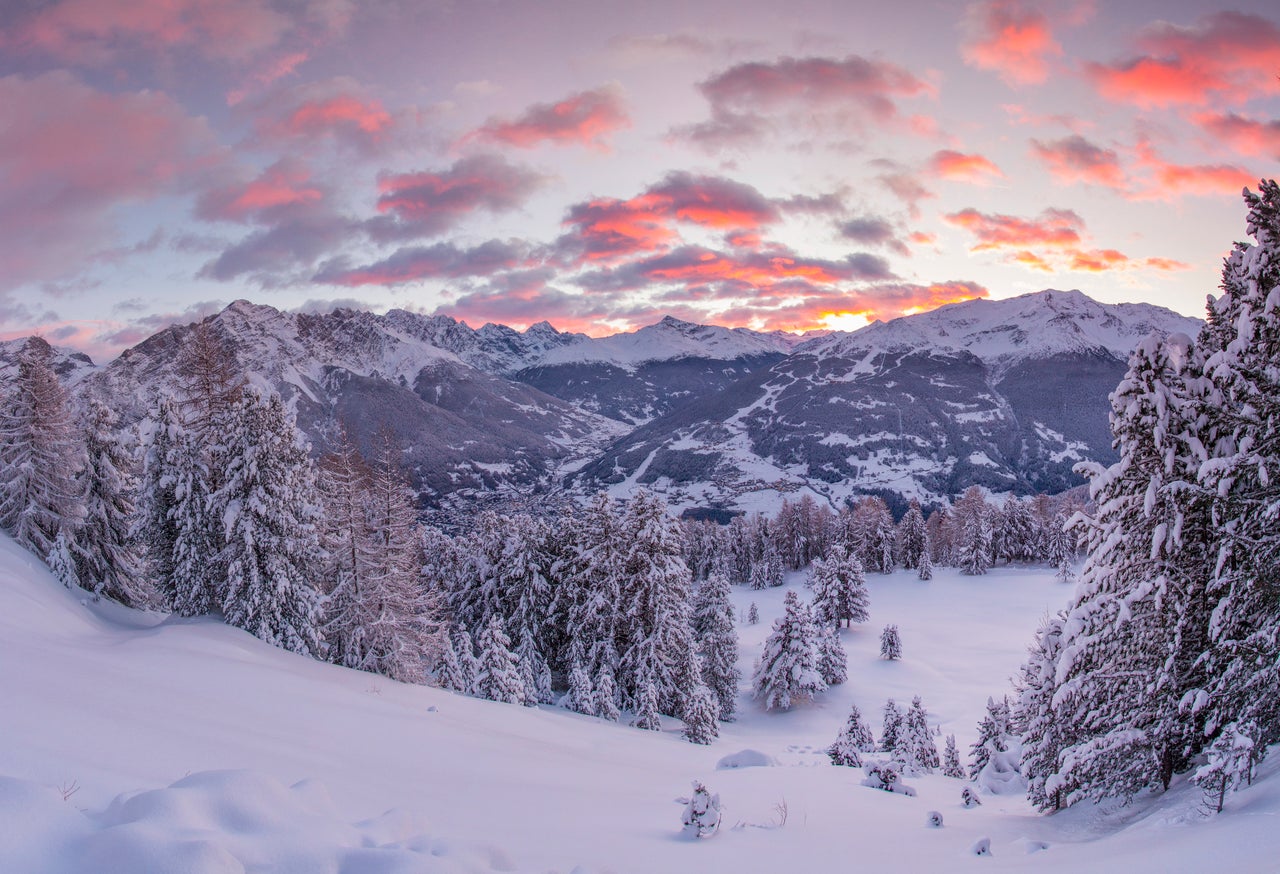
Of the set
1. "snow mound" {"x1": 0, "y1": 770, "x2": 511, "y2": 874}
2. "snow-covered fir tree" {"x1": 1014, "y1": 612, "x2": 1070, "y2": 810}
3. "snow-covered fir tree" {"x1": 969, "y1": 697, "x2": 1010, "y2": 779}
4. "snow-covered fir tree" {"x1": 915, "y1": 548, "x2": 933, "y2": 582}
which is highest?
"snow mound" {"x1": 0, "y1": 770, "x2": 511, "y2": 874}

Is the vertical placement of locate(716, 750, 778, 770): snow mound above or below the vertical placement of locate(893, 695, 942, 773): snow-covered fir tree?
above

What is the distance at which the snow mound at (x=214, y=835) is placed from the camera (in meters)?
3.88

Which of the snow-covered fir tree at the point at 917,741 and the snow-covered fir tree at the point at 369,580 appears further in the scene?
the snow-covered fir tree at the point at 917,741

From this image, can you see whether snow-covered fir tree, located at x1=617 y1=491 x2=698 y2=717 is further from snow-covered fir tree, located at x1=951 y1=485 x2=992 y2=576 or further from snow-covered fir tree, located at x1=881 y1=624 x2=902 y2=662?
snow-covered fir tree, located at x1=951 y1=485 x2=992 y2=576

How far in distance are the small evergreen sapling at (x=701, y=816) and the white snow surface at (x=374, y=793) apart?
0.23 m

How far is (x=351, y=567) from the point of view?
86.4 ft

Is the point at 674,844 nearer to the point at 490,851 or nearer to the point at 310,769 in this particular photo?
the point at 490,851

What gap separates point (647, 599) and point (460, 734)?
2170cm

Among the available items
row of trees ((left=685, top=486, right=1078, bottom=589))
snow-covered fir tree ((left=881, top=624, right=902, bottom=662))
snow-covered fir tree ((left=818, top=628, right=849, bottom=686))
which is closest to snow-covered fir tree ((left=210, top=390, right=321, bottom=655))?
snow-covered fir tree ((left=818, top=628, right=849, bottom=686))

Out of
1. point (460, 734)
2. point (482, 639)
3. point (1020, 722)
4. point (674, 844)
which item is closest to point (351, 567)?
point (482, 639)

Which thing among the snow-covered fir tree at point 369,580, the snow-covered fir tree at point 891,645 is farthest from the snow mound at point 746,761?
the snow-covered fir tree at point 891,645

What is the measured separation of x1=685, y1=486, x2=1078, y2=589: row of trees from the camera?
90188 mm

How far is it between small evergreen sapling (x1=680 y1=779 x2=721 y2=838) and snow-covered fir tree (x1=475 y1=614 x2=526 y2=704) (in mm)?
21843

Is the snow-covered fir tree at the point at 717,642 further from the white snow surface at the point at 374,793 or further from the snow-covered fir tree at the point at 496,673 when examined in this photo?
the white snow surface at the point at 374,793
